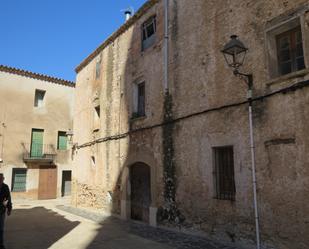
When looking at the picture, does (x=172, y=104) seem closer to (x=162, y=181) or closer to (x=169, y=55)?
(x=169, y=55)

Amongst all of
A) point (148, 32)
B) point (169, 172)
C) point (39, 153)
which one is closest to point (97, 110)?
point (148, 32)

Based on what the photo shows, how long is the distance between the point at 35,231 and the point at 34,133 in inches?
510

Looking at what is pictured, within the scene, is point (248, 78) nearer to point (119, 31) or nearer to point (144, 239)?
point (144, 239)

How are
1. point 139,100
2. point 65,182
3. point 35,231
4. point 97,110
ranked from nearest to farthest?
point 35,231
point 139,100
point 97,110
point 65,182

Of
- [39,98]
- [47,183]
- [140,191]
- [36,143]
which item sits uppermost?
[39,98]

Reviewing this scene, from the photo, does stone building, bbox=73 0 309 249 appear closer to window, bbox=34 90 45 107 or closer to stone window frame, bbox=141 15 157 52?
stone window frame, bbox=141 15 157 52

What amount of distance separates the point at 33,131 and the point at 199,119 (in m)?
15.7

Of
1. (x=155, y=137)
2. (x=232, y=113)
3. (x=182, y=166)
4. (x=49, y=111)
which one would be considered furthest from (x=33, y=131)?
(x=232, y=113)

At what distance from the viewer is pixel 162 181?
8578 mm

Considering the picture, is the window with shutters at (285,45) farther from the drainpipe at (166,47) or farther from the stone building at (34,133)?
the stone building at (34,133)

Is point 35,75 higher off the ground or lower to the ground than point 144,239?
higher

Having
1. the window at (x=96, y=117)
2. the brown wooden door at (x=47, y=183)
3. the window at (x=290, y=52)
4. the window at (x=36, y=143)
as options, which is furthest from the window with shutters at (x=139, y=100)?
the brown wooden door at (x=47, y=183)

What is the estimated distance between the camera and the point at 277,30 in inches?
239

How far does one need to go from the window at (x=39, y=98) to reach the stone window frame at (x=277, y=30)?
17.9 meters
